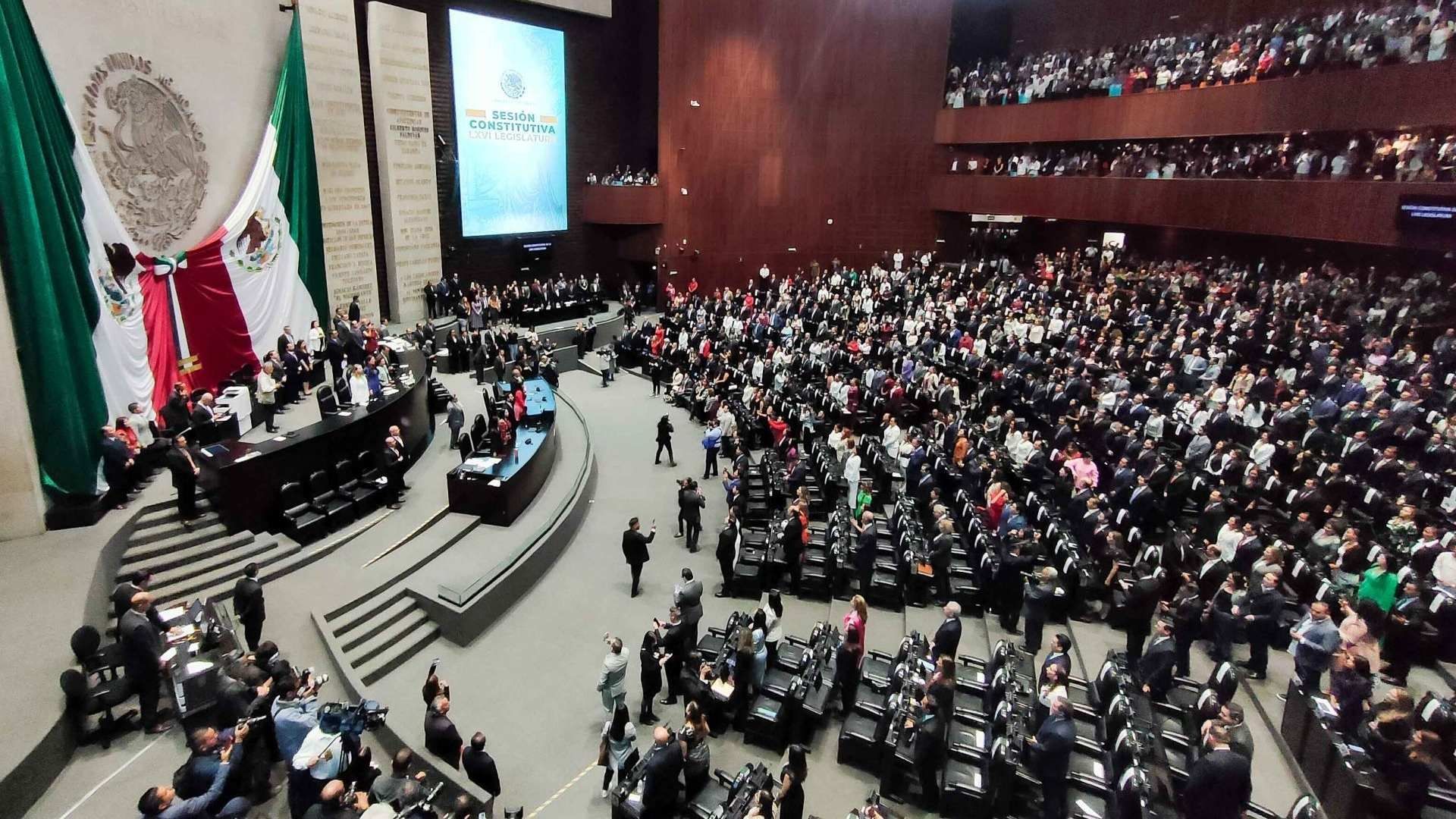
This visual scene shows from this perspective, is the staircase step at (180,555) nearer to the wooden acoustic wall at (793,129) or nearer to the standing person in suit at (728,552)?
the standing person in suit at (728,552)

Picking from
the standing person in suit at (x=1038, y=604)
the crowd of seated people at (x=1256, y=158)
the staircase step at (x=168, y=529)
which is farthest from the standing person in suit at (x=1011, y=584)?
the crowd of seated people at (x=1256, y=158)

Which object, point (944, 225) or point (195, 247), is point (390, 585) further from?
point (944, 225)

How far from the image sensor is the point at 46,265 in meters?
10.2

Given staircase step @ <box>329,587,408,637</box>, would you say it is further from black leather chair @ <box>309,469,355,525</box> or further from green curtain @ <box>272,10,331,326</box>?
green curtain @ <box>272,10,331,326</box>

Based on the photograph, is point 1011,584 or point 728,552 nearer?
point 1011,584

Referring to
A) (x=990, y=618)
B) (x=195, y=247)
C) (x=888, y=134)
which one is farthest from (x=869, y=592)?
(x=888, y=134)

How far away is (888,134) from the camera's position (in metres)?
30.0

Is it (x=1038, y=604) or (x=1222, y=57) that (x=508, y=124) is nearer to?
(x=1222, y=57)

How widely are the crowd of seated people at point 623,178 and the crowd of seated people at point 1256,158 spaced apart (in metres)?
12.7

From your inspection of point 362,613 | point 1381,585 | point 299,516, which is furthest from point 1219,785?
point 299,516

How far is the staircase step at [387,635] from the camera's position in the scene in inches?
367

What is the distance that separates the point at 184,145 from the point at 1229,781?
731 inches

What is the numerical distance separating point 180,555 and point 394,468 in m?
3.05

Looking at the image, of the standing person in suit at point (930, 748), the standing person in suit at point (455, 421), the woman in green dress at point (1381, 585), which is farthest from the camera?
the standing person in suit at point (455, 421)
